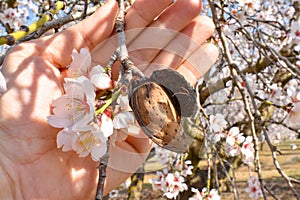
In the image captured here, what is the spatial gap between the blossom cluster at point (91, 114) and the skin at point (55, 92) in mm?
172

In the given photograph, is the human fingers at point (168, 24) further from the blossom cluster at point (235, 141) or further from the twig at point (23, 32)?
the blossom cluster at point (235, 141)

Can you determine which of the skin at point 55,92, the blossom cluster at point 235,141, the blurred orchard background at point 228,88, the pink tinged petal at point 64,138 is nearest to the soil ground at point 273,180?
the blurred orchard background at point 228,88

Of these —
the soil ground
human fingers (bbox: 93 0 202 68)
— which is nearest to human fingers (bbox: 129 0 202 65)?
human fingers (bbox: 93 0 202 68)

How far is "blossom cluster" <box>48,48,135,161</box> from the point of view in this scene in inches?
28.7

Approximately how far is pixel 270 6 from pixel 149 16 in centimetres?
418

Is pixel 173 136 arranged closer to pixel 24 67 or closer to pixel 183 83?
pixel 183 83

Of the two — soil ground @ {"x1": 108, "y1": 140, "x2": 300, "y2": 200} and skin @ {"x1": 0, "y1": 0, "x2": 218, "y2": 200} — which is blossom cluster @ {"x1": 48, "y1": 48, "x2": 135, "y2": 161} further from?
soil ground @ {"x1": 108, "y1": 140, "x2": 300, "y2": 200}

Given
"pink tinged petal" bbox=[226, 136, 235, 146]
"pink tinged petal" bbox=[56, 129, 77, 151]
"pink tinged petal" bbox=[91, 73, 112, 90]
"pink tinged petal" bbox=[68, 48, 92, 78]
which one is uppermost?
"pink tinged petal" bbox=[226, 136, 235, 146]

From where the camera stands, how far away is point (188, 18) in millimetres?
1104

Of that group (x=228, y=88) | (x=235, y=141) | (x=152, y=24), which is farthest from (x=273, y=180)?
(x=152, y=24)

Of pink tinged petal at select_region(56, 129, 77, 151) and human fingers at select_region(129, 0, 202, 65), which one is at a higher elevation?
human fingers at select_region(129, 0, 202, 65)

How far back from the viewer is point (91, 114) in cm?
73

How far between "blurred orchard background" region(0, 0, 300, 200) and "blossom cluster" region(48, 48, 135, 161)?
0.90 ft

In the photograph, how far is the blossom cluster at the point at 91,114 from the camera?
0.73m
